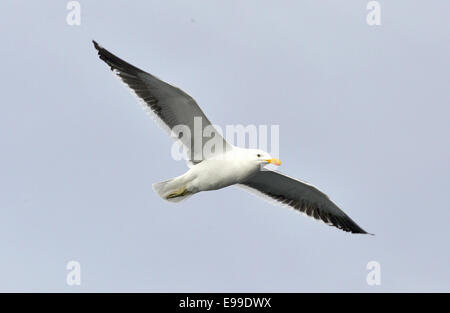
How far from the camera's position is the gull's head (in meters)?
14.5

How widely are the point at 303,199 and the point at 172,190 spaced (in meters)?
2.86

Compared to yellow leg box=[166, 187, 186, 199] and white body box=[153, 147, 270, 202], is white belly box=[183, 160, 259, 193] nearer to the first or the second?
white body box=[153, 147, 270, 202]

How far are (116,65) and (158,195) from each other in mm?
2336

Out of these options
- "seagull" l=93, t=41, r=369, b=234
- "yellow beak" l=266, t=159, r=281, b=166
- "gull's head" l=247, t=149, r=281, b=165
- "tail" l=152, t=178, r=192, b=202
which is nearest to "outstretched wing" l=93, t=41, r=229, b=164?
"seagull" l=93, t=41, r=369, b=234

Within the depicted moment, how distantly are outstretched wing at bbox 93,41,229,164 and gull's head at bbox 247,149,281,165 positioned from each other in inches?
18.9

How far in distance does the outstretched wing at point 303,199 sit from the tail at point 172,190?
5.58 feet

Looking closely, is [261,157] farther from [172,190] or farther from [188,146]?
[172,190]

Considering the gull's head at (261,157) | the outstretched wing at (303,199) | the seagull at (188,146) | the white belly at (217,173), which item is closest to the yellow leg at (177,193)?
the seagull at (188,146)

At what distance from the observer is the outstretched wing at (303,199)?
16.0m

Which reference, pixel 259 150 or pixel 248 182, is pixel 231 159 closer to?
pixel 259 150

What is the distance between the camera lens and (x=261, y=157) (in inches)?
572

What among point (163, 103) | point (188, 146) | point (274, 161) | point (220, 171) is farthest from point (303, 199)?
point (163, 103)

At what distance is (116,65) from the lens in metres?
14.7

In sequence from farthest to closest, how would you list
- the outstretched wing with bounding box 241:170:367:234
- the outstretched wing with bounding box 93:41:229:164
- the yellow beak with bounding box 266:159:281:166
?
1. the outstretched wing with bounding box 241:170:367:234
2. the yellow beak with bounding box 266:159:281:166
3. the outstretched wing with bounding box 93:41:229:164
